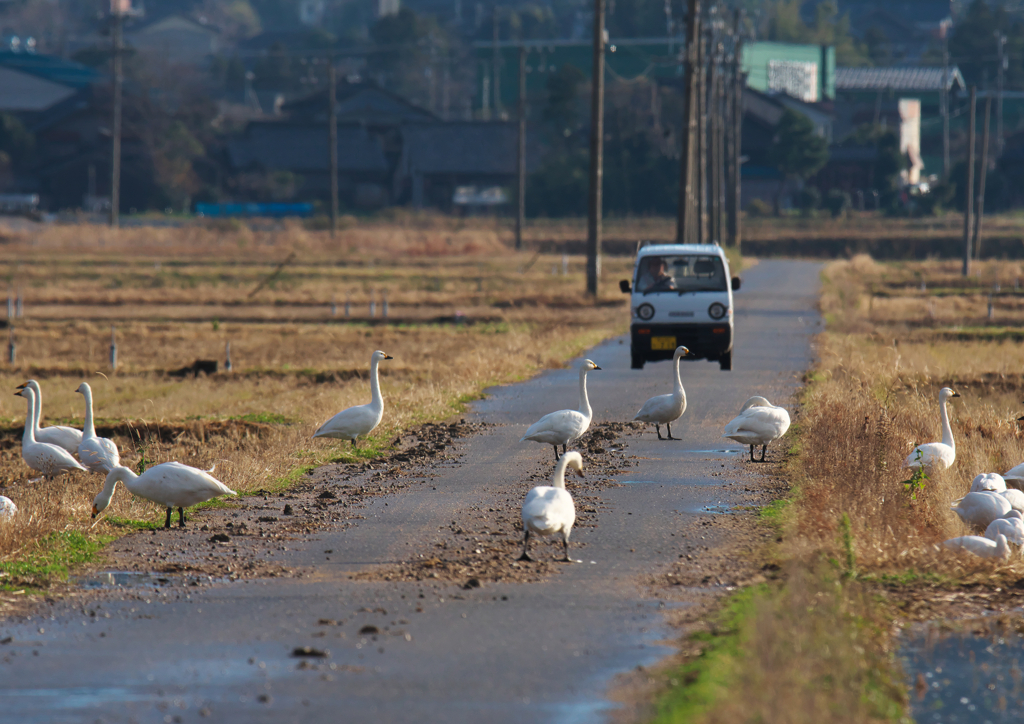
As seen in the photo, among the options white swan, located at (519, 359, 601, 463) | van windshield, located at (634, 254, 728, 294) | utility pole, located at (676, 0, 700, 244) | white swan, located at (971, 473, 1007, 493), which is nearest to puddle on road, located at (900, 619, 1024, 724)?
white swan, located at (971, 473, 1007, 493)

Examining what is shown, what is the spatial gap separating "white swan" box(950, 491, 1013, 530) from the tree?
221 feet

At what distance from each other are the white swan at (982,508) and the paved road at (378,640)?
185 cm

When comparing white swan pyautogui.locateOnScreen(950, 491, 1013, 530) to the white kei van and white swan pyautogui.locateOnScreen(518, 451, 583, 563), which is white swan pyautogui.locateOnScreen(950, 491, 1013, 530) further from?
the white kei van

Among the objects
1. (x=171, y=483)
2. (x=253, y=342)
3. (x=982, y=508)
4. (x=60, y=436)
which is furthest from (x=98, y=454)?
(x=253, y=342)

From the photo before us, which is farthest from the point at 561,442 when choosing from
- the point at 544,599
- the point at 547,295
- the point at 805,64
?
the point at 805,64

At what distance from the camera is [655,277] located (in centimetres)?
2008

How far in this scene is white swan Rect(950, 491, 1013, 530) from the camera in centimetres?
973

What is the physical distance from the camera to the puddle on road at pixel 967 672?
250 inches

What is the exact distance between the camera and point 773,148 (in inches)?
3056

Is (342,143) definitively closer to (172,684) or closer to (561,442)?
(561,442)

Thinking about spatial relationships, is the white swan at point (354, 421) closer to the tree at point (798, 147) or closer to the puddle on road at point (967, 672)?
the puddle on road at point (967, 672)

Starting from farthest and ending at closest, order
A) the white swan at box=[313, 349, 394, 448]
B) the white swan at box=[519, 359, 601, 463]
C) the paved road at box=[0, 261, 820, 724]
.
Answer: the white swan at box=[313, 349, 394, 448]
the white swan at box=[519, 359, 601, 463]
the paved road at box=[0, 261, 820, 724]

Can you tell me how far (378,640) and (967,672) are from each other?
3.04 metres

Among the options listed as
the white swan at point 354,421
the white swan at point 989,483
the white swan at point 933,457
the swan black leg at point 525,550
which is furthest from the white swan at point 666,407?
the swan black leg at point 525,550
